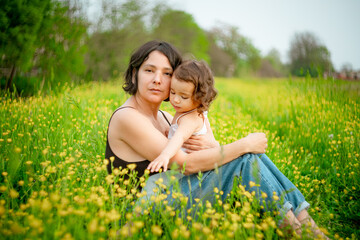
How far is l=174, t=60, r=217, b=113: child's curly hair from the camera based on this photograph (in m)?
2.30

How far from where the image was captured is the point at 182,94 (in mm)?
2367

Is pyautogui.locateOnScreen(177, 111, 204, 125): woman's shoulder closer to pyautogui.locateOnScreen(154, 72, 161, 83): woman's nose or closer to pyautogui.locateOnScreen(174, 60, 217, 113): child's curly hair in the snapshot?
pyautogui.locateOnScreen(174, 60, 217, 113): child's curly hair

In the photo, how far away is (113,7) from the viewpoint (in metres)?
12.3

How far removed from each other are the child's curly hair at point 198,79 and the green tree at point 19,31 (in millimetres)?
4647

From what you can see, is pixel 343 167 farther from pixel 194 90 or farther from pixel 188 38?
pixel 188 38

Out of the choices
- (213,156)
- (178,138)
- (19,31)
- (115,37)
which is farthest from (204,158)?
(115,37)

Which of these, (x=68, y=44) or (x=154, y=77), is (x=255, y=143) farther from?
(x=68, y=44)

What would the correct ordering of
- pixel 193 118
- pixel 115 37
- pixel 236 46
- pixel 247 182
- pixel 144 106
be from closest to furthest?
pixel 247 182 → pixel 193 118 → pixel 144 106 → pixel 115 37 → pixel 236 46

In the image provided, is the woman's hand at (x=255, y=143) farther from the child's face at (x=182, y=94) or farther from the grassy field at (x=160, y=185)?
the child's face at (x=182, y=94)

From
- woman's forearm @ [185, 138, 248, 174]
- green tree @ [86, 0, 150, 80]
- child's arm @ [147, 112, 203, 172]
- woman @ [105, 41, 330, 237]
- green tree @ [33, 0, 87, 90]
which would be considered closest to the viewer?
child's arm @ [147, 112, 203, 172]

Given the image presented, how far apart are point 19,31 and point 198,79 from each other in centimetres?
507

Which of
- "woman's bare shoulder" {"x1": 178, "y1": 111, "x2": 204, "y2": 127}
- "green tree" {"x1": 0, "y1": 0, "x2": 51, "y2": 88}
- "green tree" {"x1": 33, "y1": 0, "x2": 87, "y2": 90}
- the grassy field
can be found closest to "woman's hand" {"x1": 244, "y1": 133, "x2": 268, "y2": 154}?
the grassy field

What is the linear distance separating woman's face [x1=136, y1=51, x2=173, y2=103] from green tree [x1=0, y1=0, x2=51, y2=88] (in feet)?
14.3

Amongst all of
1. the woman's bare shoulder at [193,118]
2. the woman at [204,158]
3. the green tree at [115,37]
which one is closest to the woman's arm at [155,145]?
the woman at [204,158]
